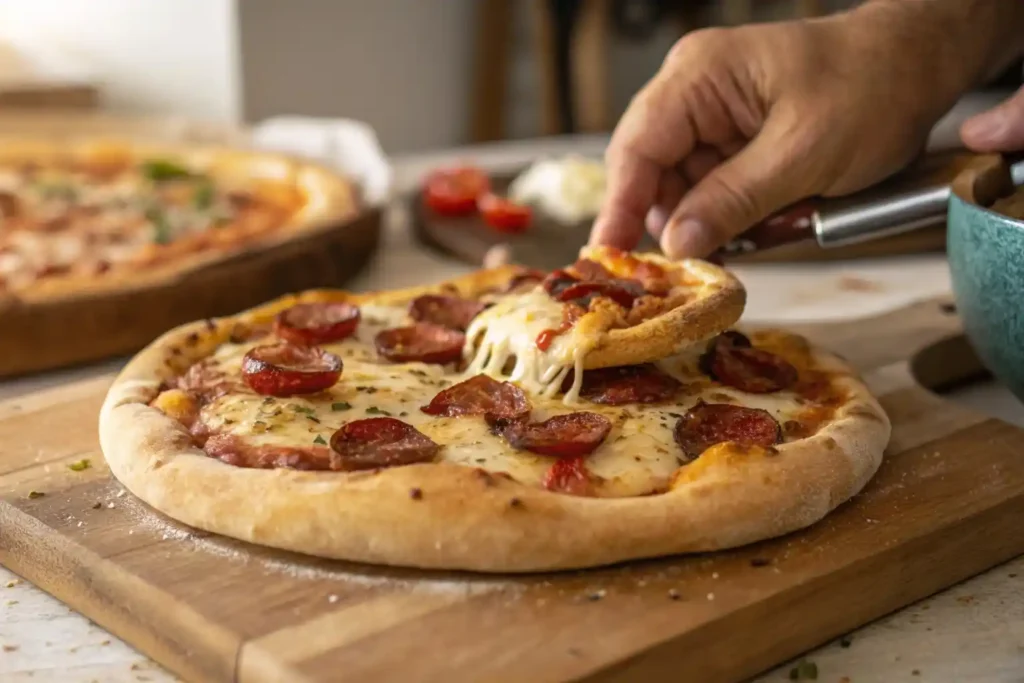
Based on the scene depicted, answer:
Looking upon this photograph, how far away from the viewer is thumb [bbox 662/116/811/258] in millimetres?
2627

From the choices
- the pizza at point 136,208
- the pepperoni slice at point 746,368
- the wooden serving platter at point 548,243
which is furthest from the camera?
the wooden serving platter at point 548,243

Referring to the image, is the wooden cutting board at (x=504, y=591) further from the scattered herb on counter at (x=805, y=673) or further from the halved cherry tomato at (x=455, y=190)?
the halved cherry tomato at (x=455, y=190)

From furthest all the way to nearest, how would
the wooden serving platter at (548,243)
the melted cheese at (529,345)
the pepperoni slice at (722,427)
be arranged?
the wooden serving platter at (548,243), the melted cheese at (529,345), the pepperoni slice at (722,427)

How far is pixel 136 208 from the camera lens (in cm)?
466

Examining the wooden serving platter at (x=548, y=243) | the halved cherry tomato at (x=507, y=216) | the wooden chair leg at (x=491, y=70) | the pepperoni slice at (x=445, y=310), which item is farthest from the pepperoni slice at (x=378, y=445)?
the wooden chair leg at (x=491, y=70)

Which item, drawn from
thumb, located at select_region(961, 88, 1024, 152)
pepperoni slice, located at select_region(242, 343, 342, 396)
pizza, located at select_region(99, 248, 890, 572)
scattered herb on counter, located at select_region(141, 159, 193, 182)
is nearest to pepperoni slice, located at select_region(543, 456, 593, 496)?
pizza, located at select_region(99, 248, 890, 572)

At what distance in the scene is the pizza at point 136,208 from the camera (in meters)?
3.50

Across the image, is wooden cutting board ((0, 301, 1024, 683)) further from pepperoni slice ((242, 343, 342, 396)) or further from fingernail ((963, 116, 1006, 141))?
fingernail ((963, 116, 1006, 141))

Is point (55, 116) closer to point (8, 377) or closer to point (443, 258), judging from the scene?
point (443, 258)

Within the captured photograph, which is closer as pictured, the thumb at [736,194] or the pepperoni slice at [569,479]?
the pepperoni slice at [569,479]

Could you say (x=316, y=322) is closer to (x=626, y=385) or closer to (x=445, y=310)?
(x=445, y=310)

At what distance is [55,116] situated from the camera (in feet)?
19.6

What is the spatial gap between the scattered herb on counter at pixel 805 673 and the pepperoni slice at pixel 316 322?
3.83 feet

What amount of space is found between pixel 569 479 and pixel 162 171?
11.7 feet
